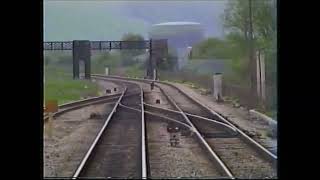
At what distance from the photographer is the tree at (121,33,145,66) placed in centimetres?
372

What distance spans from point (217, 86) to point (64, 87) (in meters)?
1.39

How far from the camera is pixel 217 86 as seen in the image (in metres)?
4.24

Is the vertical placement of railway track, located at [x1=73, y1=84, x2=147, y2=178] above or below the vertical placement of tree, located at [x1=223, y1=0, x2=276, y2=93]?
below

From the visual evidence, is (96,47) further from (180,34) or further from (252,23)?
(252,23)

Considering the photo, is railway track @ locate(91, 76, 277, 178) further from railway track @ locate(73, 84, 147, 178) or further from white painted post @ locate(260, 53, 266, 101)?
white painted post @ locate(260, 53, 266, 101)

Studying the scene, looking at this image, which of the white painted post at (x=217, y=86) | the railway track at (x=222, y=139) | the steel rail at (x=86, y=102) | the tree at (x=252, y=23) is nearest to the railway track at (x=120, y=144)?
the steel rail at (x=86, y=102)

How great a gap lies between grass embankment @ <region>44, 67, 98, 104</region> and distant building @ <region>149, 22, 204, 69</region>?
2.61ft

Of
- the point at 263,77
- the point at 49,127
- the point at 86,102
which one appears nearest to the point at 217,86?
A: the point at 263,77

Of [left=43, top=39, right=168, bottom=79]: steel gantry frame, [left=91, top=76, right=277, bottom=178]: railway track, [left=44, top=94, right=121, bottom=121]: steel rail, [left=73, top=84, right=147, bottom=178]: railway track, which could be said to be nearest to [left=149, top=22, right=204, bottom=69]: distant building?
[left=43, top=39, right=168, bottom=79]: steel gantry frame

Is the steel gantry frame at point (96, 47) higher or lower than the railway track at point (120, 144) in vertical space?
higher

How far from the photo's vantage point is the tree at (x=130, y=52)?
372cm

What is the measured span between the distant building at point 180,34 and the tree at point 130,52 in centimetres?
12

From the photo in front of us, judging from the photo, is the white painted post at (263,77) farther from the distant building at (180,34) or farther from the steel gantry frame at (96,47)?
the steel gantry frame at (96,47)
